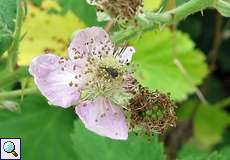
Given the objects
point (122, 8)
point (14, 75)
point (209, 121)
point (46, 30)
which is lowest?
point (209, 121)

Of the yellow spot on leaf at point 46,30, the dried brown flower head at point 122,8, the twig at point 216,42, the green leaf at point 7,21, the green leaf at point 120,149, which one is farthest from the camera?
the twig at point 216,42

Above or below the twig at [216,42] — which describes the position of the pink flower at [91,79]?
above

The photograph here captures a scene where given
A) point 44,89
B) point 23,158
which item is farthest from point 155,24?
point 23,158

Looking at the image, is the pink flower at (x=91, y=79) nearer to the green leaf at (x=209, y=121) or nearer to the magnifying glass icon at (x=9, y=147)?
the magnifying glass icon at (x=9, y=147)

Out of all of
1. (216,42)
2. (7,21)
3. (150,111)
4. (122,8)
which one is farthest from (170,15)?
(216,42)

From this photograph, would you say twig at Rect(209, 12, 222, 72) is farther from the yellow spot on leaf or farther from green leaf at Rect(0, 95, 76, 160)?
green leaf at Rect(0, 95, 76, 160)

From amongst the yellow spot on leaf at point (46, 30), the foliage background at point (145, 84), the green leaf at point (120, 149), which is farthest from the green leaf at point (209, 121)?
the green leaf at point (120, 149)

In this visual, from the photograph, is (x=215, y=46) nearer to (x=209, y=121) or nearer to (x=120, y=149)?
(x=209, y=121)
